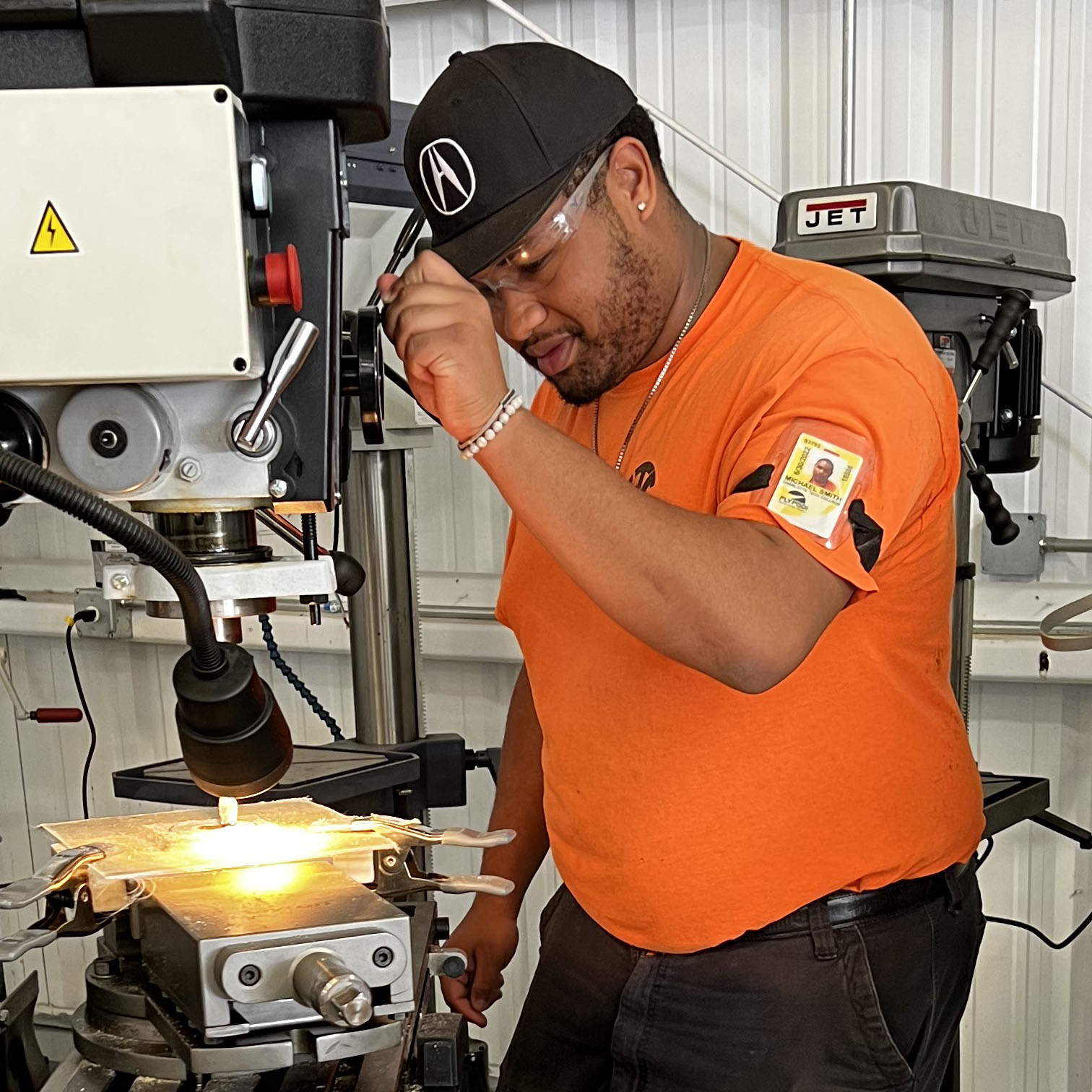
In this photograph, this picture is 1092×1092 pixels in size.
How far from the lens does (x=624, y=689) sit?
110cm

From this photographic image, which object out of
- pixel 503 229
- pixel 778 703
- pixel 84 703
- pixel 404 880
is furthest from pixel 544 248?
pixel 84 703

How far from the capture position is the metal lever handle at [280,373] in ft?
2.41

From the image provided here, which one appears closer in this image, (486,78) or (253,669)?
(253,669)

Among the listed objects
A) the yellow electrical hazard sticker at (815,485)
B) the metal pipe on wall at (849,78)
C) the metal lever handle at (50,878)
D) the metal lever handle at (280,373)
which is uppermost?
the metal pipe on wall at (849,78)

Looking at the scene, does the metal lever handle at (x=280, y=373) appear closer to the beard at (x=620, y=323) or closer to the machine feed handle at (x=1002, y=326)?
the beard at (x=620, y=323)

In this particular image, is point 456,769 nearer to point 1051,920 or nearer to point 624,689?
point 624,689

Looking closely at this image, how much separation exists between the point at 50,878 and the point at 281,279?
0.48m

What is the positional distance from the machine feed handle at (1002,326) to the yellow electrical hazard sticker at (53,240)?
1.02m

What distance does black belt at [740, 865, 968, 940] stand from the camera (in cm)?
105

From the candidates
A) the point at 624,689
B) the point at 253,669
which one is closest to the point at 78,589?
the point at 624,689

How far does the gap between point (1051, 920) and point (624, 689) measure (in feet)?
4.03

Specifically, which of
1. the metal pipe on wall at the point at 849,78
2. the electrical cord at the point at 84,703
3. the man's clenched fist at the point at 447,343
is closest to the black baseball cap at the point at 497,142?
the man's clenched fist at the point at 447,343

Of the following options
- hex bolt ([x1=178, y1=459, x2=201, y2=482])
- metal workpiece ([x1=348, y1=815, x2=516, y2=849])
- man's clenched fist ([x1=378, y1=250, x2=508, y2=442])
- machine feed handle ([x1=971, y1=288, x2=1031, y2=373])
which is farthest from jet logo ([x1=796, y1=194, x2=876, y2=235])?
hex bolt ([x1=178, y1=459, x2=201, y2=482])

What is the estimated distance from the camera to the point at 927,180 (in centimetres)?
187
